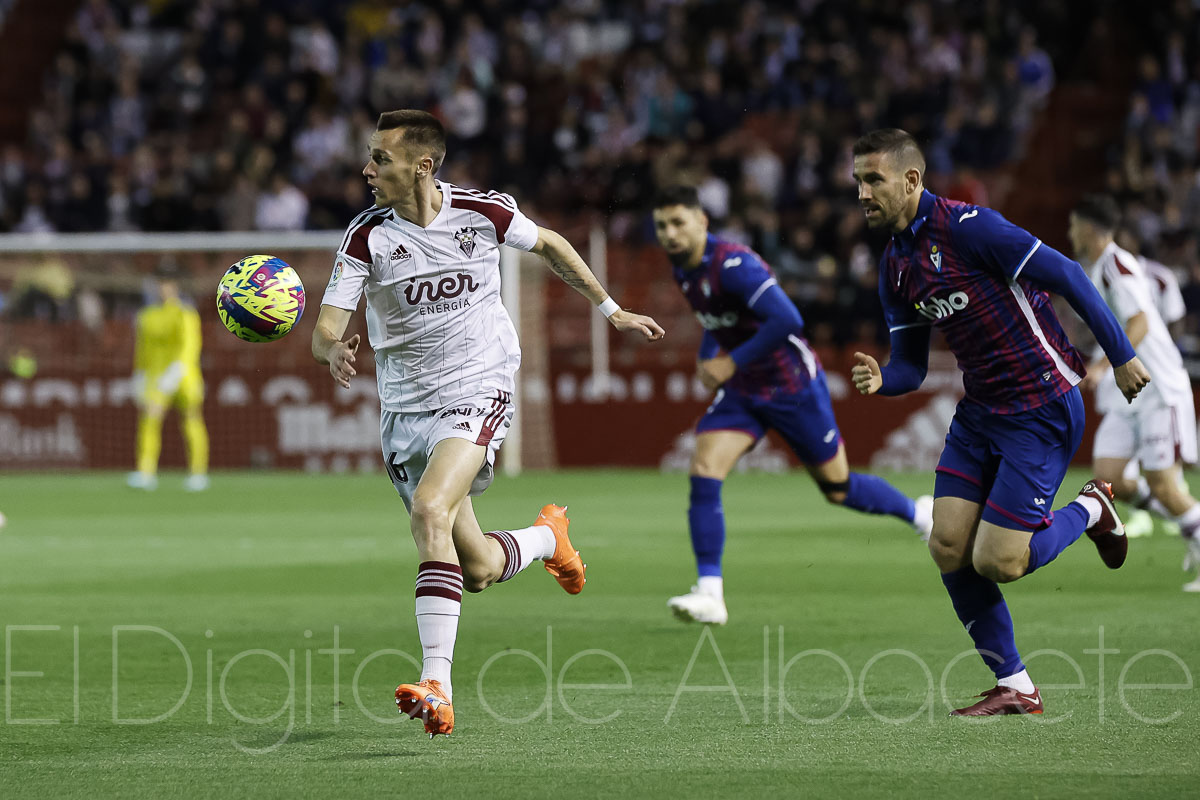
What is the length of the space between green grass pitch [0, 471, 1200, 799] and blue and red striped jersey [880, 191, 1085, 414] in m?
1.25

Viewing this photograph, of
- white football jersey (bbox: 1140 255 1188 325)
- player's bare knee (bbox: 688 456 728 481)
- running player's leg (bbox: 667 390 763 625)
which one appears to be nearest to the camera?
running player's leg (bbox: 667 390 763 625)

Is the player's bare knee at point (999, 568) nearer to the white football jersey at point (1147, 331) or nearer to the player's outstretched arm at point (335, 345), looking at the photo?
the player's outstretched arm at point (335, 345)

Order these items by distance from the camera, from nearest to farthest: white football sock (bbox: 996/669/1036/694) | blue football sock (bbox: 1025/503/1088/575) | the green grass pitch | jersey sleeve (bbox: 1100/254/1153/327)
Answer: the green grass pitch, white football sock (bbox: 996/669/1036/694), blue football sock (bbox: 1025/503/1088/575), jersey sleeve (bbox: 1100/254/1153/327)

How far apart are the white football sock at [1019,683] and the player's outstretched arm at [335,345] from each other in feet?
8.89

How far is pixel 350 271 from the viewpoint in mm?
6383

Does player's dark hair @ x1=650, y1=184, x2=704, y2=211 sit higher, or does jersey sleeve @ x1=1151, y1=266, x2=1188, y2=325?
player's dark hair @ x1=650, y1=184, x2=704, y2=211

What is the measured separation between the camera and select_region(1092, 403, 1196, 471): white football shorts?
10.2 m

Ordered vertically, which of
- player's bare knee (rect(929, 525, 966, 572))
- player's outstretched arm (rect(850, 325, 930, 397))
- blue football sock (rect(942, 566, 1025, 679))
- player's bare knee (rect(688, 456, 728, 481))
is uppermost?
player's outstretched arm (rect(850, 325, 930, 397))

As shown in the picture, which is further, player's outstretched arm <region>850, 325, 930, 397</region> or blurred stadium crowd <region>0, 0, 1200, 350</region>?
blurred stadium crowd <region>0, 0, 1200, 350</region>

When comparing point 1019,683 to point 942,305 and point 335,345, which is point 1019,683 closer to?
point 942,305

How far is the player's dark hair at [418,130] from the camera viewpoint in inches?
253

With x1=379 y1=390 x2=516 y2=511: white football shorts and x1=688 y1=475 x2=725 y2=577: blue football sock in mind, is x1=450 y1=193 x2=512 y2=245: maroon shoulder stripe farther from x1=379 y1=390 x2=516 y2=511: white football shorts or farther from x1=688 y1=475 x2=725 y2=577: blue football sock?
x1=688 y1=475 x2=725 y2=577: blue football sock

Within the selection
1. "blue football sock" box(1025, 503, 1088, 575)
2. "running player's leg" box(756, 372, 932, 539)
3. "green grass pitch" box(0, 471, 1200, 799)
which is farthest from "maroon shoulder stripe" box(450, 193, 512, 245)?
"running player's leg" box(756, 372, 932, 539)

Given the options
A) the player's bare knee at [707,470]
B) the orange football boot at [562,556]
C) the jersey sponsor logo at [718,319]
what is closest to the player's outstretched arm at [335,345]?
the orange football boot at [562,556]
